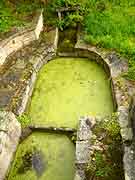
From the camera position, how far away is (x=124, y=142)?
5.26 metres

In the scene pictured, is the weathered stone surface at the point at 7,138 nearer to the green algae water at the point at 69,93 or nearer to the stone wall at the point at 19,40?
the green algae water at the point at 69,93

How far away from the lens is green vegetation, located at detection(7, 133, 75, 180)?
679cm

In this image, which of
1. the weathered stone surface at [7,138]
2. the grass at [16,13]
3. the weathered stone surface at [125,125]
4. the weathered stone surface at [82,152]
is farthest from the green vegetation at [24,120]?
the grass at [16,13]

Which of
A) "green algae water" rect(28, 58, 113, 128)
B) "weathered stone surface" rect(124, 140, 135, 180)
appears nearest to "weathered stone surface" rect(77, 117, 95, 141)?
"green algae water" rect(28, 58, 113, 128)

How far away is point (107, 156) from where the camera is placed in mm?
5898

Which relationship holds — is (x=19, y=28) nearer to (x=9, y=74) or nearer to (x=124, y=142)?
(x=9, y=74)

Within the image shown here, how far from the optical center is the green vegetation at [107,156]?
18.6ft

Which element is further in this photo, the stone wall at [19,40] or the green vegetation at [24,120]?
the stone wall at [19,40]

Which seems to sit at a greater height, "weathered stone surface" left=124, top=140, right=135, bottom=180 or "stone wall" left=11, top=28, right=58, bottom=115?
"stone wall" left=11, top=28, right=58, bottom=115

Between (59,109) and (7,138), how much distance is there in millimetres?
1644

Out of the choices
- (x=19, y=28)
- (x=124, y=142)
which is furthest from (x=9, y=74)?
(x=124, y=142)

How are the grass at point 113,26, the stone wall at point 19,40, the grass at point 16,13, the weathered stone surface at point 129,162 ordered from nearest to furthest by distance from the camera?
the weathered stone surface at point 129,162, the grass at point 113,26, the stone wall at point 19,40, the grass at point 16,13

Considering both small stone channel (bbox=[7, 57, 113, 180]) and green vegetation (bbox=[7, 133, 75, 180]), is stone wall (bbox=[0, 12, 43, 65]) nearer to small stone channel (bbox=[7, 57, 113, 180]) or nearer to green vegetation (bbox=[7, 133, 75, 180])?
small stone channel (bbox=[7, 57, 113, 180])

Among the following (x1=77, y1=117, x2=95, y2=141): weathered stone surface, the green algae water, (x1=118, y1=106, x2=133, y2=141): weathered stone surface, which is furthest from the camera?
the green algae water
